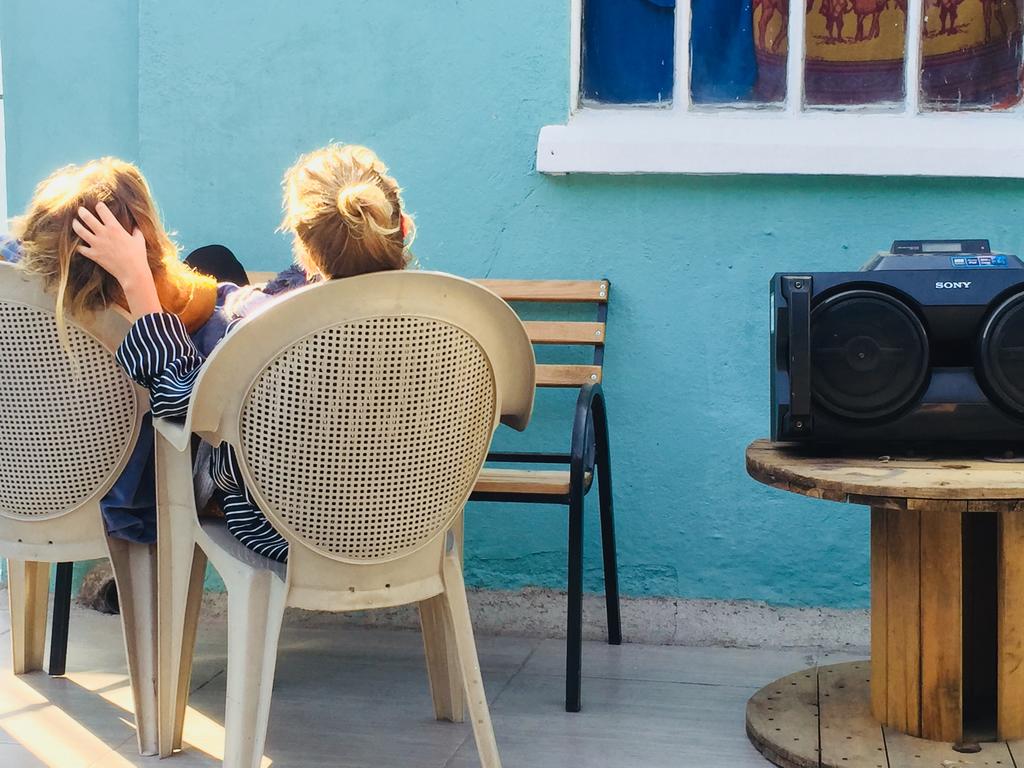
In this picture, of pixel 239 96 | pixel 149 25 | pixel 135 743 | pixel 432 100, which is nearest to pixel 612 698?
pixel 135 743

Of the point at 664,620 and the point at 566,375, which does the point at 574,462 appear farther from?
the point at 664,620

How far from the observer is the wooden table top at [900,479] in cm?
211

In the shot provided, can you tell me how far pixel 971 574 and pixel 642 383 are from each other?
1134mm

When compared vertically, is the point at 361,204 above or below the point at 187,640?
above

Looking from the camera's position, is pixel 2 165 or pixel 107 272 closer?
pixel 107 272

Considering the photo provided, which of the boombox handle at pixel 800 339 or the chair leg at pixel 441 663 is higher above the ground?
the boombox handle at pixel 800 339

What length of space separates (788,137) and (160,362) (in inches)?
72.8

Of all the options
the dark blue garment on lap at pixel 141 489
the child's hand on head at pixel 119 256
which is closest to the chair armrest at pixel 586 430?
the dark blue garment on lap at pixel 141 489

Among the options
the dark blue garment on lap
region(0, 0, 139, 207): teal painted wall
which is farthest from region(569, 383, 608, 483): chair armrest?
region(0, 0, 139, 207): teal painted wall

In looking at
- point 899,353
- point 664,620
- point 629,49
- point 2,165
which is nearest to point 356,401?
point 899,353

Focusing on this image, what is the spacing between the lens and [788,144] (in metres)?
3.23

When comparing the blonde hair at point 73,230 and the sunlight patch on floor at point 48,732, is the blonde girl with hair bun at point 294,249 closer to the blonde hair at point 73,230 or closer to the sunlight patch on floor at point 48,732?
the blonde hair at point 73,230

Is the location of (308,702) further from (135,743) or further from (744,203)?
(744,203)

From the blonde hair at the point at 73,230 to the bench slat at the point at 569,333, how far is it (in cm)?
121
